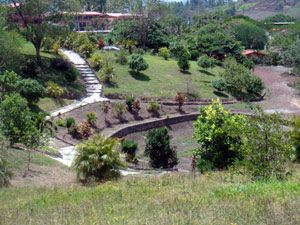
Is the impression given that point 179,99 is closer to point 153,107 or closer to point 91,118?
point 153,107

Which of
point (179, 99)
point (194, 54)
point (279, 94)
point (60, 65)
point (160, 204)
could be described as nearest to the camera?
point (160, 204)

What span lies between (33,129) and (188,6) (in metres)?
193

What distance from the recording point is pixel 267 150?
9.00m

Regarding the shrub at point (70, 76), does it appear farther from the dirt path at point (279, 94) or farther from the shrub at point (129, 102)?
the dirt path at point (279, 94)

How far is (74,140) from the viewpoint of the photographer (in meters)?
18.7

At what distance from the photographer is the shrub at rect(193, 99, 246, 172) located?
1244 centimetres

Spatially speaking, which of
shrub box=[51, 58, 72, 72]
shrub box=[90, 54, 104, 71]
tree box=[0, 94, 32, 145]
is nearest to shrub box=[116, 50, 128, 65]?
shrub box=[90, 54, 104, 71]

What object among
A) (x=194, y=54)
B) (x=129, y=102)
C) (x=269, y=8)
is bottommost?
(x=129, y=102)

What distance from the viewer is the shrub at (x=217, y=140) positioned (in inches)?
490

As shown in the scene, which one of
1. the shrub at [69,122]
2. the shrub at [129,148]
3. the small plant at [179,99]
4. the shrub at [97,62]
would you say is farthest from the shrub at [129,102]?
the shrub at [97,62]

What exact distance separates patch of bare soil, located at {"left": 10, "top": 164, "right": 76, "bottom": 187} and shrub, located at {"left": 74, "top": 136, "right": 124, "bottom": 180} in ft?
1.99

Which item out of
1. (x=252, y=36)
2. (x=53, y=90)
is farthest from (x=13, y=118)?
(x=252, y=36)

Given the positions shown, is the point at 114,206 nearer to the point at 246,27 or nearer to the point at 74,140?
the point at 74,140

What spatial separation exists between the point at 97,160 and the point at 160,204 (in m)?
4.81
